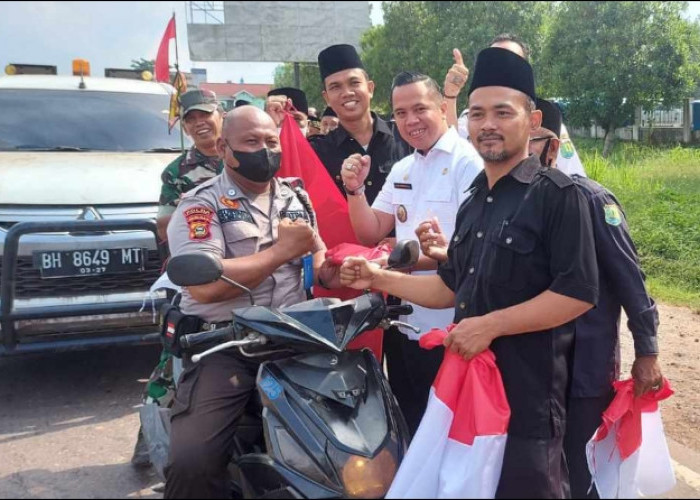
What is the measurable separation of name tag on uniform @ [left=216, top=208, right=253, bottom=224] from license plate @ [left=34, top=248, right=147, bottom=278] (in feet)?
6.32

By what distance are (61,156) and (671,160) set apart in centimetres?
643

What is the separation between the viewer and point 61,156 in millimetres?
5242

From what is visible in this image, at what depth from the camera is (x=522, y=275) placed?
2100 millimetres

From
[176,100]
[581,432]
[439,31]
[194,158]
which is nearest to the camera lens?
[581,432]

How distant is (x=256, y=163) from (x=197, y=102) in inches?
72.5

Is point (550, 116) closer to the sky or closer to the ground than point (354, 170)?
closer to the sky

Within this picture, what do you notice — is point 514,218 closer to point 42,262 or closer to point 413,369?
point 413,369

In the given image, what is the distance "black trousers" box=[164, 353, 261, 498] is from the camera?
2238 millimetres

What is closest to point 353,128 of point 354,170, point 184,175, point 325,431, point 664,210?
point 354,170

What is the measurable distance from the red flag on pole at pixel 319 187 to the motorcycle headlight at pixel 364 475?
156cm

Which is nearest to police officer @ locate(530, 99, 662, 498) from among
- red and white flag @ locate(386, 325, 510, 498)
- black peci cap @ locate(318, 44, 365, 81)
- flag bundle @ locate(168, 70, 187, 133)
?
red and white flag @ locate(386, 325, 510, 498)

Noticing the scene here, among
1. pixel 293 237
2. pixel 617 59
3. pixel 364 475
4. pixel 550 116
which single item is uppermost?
pixel 617 59

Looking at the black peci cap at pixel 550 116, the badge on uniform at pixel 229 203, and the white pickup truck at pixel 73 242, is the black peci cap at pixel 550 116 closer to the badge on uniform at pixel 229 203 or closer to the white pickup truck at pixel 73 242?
the badge on uniform at pixel 229 203

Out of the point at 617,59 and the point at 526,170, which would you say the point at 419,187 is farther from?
the point at 617,59
